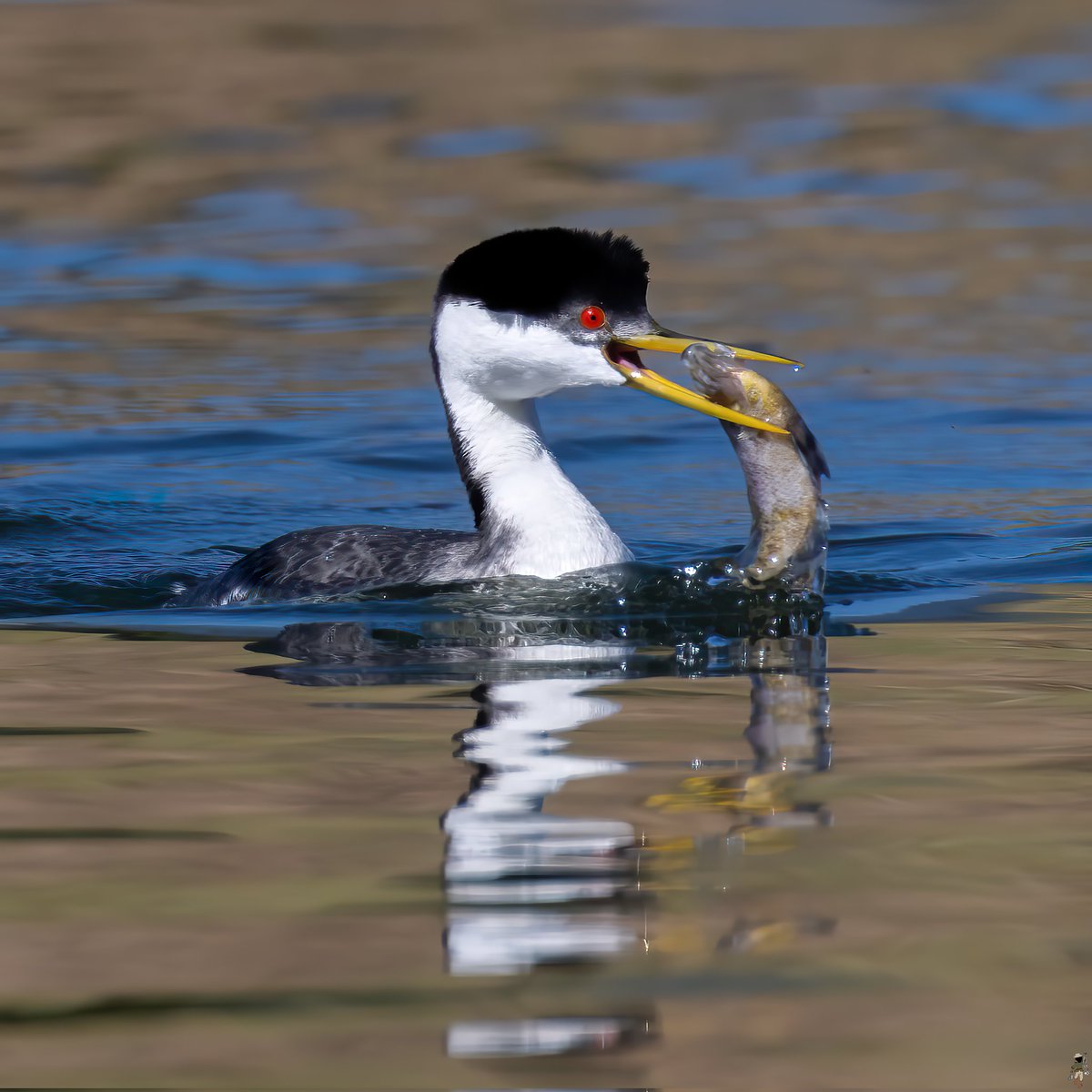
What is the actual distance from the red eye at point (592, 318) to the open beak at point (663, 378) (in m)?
0.08

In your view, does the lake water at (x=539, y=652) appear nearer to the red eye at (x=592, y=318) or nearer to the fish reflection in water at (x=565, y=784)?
the fish reflection in water at (x=565, y=784)

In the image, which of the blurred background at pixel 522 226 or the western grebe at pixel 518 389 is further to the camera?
the blurred background at pixel 522 226

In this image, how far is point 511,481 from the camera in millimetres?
7688

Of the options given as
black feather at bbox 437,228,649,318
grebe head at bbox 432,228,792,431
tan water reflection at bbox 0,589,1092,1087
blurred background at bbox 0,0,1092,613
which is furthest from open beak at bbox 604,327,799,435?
blurred background at bbox 0,0,1092,613

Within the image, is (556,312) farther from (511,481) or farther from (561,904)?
(561,904)

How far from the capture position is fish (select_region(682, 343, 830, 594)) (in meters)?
6.86

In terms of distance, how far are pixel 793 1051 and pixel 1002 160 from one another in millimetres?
19047

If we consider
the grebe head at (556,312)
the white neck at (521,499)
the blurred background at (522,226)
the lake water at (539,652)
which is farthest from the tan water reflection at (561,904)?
the blurred background at (522,226)

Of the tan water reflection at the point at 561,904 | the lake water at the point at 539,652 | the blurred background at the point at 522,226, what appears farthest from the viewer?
the blurred background at the point at 522,226

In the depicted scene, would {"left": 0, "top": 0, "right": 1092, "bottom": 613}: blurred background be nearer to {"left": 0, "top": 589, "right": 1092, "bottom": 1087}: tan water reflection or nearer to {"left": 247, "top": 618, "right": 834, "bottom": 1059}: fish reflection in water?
{"left": 247, "top": 618, "right": 834, "bottom": 1059}: fish reflection in water

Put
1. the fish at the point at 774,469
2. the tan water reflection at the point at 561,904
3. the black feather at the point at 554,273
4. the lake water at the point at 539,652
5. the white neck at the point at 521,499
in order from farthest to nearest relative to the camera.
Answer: the white neck at the point at 521,499, the black feather at the point at 554,273, the fish at the point at 774,469, the lake water at the point at 539,652, the tan water reflection at the point at 561,904

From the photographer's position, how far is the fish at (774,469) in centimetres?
686

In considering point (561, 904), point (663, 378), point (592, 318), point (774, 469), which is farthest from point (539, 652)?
point (561, 904)

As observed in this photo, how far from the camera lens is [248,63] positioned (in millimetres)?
24922
